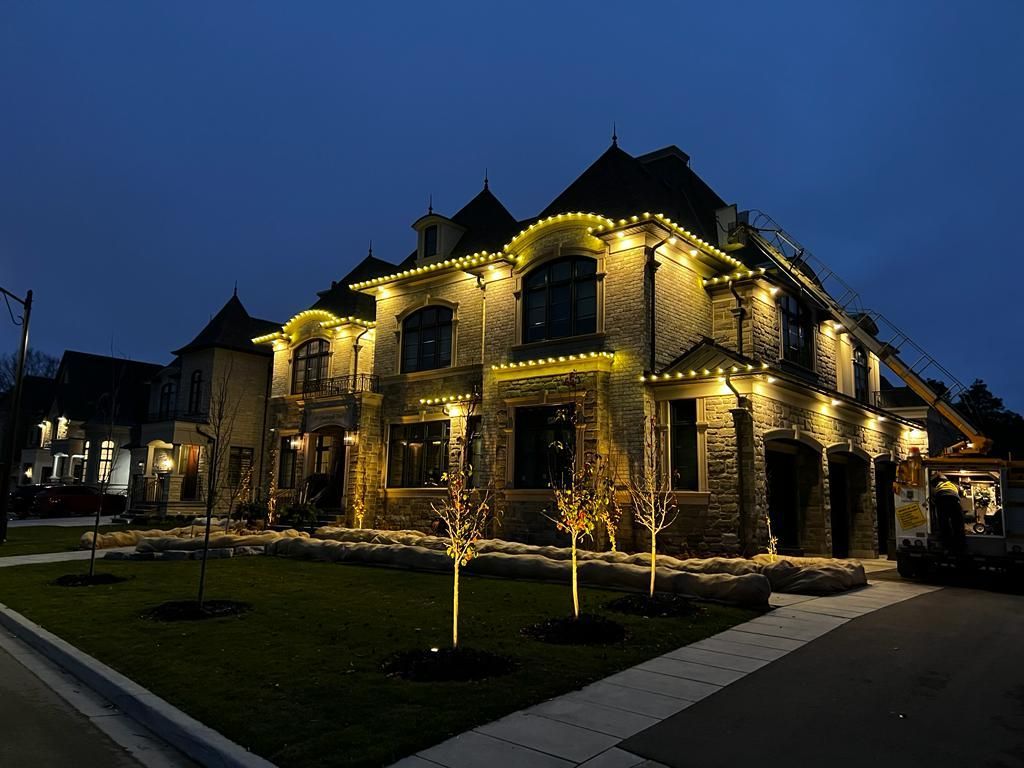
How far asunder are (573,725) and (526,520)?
13381mm

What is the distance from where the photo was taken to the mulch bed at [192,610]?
8.98 m

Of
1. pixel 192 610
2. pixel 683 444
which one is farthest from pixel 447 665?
pixel 683 444

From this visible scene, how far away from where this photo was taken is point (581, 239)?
18.9 metres

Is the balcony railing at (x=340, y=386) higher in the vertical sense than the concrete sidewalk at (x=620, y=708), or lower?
higher

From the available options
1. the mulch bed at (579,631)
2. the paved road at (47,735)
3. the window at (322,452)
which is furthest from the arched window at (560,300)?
the paved road at (47,735)

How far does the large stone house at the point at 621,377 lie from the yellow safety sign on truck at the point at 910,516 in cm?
272

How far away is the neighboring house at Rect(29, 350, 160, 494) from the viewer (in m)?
40.0

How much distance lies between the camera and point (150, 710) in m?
5.45

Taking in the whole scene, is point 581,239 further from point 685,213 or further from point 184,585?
point 184,585

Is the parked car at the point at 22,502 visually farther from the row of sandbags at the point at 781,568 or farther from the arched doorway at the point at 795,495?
the arched doorway at the point at 795,495

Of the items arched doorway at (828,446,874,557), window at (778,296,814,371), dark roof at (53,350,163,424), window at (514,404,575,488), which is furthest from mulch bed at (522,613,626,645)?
dark roof at (53,350,163,424)

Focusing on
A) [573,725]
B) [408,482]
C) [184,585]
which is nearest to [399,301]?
[408,482]

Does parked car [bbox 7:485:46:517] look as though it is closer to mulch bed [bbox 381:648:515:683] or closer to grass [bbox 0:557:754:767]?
grass [bbox 0:557:754:767]

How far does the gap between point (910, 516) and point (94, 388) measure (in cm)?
4665
